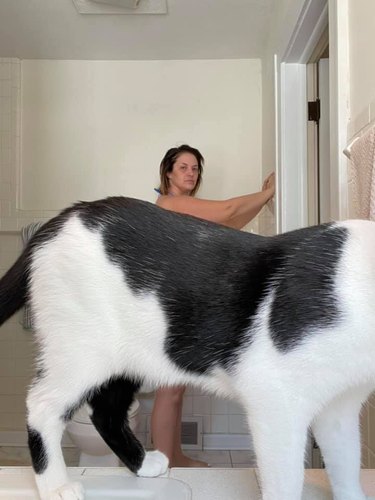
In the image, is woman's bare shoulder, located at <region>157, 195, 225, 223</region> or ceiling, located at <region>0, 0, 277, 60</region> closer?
woman's bare shoulder, located at <region>157, 195, 225, 223</region>

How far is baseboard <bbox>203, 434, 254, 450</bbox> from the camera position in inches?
104

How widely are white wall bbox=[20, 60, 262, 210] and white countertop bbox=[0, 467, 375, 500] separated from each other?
2.00 m

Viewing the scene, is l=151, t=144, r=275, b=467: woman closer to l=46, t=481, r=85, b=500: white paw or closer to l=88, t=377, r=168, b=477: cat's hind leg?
l=88, t=377, r=168, b=477: cat's hind leg

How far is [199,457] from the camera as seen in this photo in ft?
8.26

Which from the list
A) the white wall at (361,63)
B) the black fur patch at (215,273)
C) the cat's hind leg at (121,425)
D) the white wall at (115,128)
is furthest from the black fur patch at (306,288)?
the white wall at (115,128)

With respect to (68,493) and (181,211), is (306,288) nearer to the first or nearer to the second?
(68,493)

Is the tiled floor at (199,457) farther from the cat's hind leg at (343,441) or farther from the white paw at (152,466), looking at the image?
the cat's hind leg at (343,441)

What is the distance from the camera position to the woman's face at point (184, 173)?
226 cm

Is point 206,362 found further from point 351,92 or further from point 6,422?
point 6,422

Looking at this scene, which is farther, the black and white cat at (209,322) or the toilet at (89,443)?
the toilet at (89,443)

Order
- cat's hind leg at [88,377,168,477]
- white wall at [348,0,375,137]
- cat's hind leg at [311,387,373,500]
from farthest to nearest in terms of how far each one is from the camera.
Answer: white wall at [348,0,375,137] < cat's hind leg at [88,377,168,477] < cat's hind leg at [311,387,373,500]

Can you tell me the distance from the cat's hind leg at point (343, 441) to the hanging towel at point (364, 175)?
339 mm

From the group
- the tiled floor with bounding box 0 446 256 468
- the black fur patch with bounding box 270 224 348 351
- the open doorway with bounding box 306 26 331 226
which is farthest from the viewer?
the tiled floor with bounding box 0 446 256 468

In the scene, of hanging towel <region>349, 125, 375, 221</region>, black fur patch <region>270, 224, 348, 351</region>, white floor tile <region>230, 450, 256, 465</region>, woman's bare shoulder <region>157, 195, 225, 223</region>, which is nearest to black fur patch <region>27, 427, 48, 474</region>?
black fur patch <region>270, 224, 348, 351</region>
